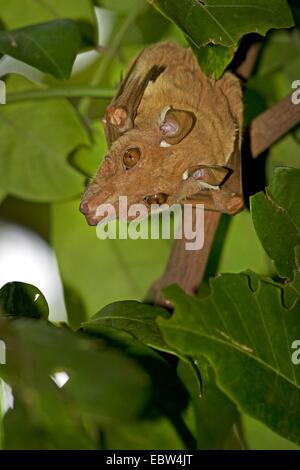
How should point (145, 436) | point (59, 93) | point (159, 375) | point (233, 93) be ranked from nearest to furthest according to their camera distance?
1. point (145, 436)
2. point (159, 375)
3. point (233, 93)
4. point (59, 93)

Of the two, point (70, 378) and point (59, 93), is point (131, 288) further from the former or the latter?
point (70, 378)

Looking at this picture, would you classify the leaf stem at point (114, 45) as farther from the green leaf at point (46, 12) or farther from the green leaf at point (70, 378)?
the green leaf at point (70, 378)

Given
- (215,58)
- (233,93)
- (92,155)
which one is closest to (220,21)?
(215,58)

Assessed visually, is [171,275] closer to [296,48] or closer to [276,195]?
[276,195]

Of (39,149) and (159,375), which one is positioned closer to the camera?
(159,375)

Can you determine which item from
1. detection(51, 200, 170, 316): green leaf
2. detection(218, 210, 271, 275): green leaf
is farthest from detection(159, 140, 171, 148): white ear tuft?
detection(51, 200, 170, 316): green leaf
